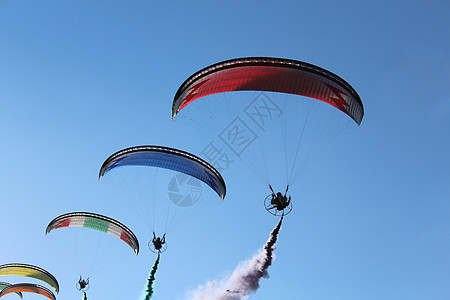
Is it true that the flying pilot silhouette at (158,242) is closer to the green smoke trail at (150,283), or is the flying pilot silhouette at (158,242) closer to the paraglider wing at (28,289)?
the green smoke trail at (150,283)

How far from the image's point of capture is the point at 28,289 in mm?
32312

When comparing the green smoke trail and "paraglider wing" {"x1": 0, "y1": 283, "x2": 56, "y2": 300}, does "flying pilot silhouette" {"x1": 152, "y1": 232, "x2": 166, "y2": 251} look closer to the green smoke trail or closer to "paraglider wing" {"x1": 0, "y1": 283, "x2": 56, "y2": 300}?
the green smoke trail

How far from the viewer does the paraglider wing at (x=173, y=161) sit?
2073 cm

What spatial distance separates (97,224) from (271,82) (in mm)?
15749

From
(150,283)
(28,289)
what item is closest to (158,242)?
(150,283)

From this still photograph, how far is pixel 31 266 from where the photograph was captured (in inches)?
1155

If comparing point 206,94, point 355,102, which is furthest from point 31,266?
point 355,102

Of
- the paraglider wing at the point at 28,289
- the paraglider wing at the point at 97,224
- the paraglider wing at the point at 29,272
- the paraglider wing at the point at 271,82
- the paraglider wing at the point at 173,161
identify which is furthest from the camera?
the paraglider wing at the point at 28,289

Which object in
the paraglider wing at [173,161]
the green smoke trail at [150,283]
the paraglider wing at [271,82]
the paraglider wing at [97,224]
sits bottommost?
the green smoke trail at [150,283]

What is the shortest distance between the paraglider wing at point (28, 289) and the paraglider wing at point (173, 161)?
679 inches

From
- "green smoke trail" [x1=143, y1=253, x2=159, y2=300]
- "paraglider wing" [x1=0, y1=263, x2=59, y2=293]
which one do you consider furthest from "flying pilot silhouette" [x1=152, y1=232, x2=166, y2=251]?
"paraglider wing" [x1=0, y1=263, x2=59, y2=293]

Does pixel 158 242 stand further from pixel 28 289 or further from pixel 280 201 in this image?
pixel 28 289

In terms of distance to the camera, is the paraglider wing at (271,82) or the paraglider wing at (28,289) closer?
the paraglider wing at (271,82)

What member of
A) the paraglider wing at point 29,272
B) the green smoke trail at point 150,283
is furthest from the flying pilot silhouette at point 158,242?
Answer: the paraglider wing at point 29,272
